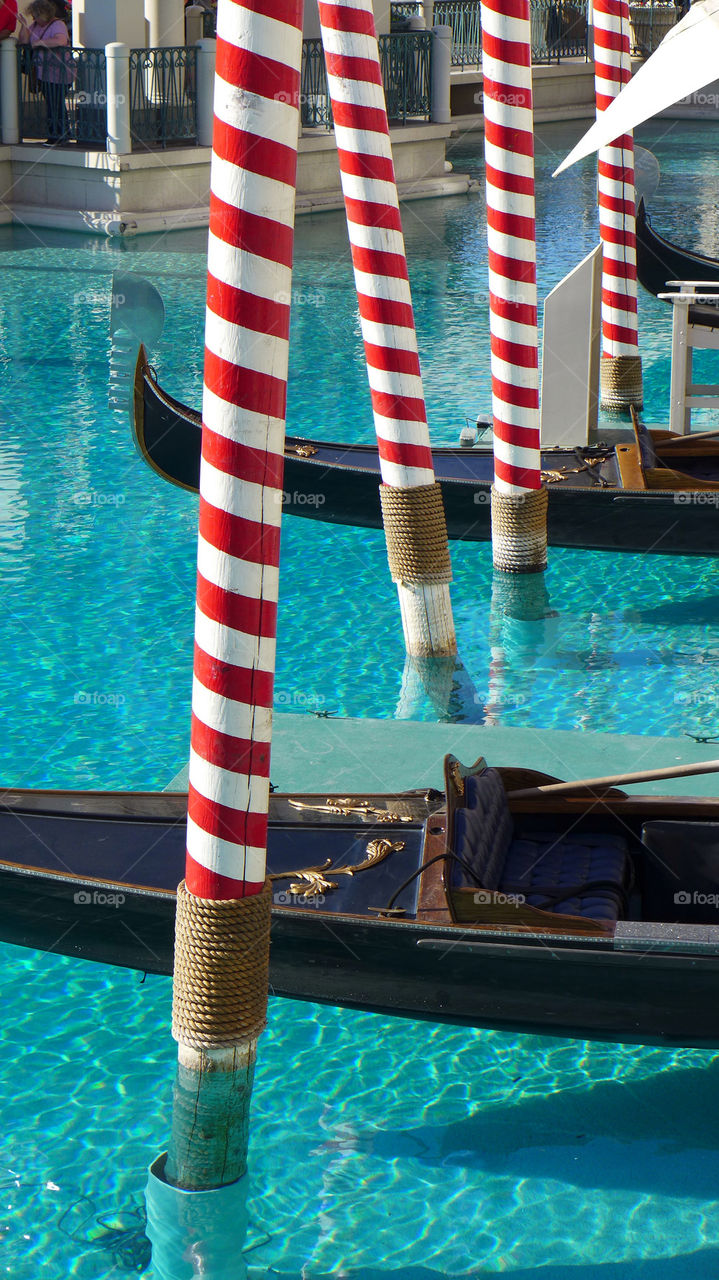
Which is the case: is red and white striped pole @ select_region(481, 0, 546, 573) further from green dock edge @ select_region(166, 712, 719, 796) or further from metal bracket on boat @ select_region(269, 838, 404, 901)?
metal bracket on boat @ select_region(269, 838, 404, 901)

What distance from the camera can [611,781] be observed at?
3811 mm

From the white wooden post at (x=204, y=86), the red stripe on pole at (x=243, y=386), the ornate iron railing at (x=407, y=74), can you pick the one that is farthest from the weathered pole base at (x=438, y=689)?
the ornate iron railing at (x=407, y=74)

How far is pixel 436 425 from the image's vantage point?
948cm

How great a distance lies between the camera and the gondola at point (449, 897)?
3322 millimetres

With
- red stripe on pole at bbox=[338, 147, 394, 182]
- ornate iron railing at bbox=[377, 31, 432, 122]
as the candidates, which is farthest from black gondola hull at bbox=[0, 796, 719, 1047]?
ornate iron railing at bbox=[377, 31, 432, 122]

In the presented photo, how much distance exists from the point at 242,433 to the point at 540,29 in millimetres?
25084

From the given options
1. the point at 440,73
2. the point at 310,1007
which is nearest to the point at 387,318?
the point at 310,1007

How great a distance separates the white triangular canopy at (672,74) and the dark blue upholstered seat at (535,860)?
1.61 meters

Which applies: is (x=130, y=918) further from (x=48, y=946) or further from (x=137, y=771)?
(x=137, y=771)

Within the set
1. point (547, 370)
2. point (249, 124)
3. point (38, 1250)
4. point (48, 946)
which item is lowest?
point (38, 1250)

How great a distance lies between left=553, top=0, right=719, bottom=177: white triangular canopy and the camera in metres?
3.31

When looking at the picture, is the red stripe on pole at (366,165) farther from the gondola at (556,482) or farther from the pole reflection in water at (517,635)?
the pole reflection in water at (517,635)

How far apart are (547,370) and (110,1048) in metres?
4.99

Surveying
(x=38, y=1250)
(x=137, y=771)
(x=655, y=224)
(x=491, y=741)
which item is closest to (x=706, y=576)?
(x=491, y=741)
